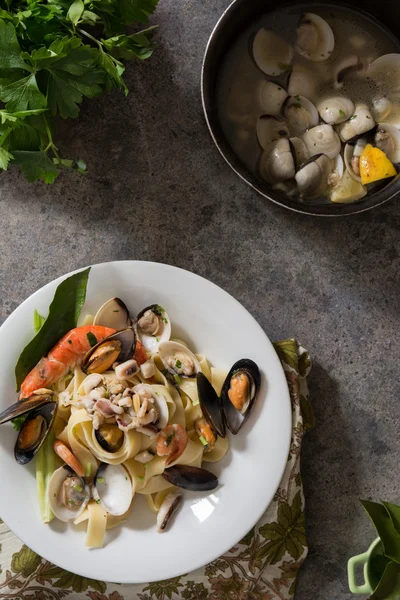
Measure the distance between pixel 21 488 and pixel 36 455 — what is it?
3.9 inches

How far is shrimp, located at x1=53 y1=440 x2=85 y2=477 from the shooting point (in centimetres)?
184

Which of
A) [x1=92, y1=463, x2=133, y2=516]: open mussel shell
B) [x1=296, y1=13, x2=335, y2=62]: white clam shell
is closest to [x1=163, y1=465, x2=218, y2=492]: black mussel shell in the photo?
[x1=92, y1=463, x2=133, y2=516]: open mussel shell

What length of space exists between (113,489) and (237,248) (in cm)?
86

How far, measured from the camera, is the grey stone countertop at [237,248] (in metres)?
2.11

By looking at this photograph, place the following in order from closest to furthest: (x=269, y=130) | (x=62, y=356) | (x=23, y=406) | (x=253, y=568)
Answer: (x=23, y=406) < (x=62, y=356) < (x=269, y=130) < (x=253, y=568)

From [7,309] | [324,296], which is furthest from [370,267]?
[7,309]

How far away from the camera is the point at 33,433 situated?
1.80 m

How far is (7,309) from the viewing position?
2.12 meters

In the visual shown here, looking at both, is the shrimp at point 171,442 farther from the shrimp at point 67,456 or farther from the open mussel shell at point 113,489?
the shrimp at point 67,456

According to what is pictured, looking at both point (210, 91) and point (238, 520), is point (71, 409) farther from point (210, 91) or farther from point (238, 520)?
point (210, 91)

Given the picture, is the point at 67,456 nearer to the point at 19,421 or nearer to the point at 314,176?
the point at 19,421

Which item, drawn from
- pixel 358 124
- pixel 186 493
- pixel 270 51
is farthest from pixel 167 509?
pixel 270 51

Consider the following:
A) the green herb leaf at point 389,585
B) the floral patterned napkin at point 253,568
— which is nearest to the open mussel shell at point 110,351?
the floral patterned napkin at point 253,568

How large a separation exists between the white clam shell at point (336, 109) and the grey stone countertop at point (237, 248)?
0.34 metres
